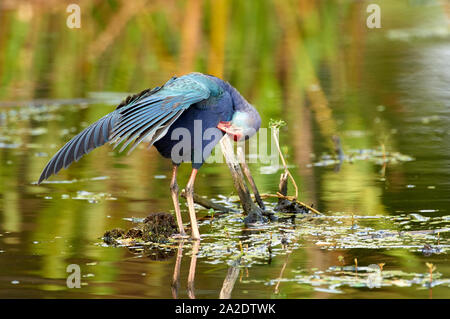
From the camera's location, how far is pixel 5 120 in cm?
1228

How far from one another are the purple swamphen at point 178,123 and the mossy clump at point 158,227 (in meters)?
0.07

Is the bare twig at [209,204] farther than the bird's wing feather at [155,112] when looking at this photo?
Yes

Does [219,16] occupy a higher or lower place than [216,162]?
higher

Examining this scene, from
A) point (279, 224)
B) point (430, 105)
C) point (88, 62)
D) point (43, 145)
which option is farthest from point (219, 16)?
point (279, 224)

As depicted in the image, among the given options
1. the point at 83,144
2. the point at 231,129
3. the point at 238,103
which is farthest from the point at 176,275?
the point at 238,103

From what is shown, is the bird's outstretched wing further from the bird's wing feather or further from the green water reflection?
the green water reflection

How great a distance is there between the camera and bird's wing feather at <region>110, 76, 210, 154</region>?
6.45 meters

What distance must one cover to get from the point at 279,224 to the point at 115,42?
41.0 ft

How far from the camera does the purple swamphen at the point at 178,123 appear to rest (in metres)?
6.52

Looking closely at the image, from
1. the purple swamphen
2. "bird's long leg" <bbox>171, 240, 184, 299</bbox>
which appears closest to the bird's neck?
the purple swamphen

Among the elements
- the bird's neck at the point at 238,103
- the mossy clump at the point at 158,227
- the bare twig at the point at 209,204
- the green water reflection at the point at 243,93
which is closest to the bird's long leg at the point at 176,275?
the green water reflection at the point at 243,93

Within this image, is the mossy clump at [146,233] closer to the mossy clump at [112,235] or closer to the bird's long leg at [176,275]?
the mossy clump at [112,235]

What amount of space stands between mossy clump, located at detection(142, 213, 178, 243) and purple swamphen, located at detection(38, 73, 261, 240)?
74 millimetres
